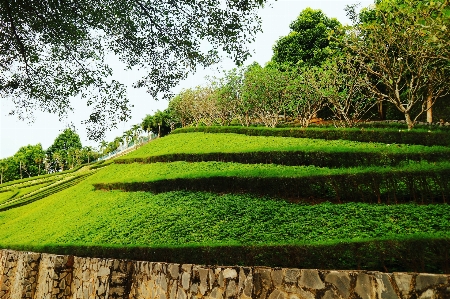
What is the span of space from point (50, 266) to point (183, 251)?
2810mm

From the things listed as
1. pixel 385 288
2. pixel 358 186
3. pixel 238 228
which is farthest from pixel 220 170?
pixel 385 288

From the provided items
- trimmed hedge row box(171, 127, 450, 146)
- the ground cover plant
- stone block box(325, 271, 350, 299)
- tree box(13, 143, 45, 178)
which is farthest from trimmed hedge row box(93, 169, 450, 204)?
tree box(13, 143, 45, 178)

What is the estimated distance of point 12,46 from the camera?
9281 mm

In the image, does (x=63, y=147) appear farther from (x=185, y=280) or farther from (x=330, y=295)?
(x=330, y=295)

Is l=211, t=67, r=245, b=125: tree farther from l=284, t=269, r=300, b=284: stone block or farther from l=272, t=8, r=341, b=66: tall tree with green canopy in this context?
l=284, t=269, r=300, b=284: stone block

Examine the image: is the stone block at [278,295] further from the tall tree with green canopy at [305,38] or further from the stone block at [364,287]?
the tall tree with green canopy at [305,38]

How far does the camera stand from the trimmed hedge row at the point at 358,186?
9383 millimetres

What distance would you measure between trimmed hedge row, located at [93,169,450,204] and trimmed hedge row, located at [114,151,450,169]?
1.93m

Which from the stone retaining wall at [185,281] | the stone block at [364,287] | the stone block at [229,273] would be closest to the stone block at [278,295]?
the stone retaining wall at [185,281]

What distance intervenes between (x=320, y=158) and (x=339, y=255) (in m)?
6.48

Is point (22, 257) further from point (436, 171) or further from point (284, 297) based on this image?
point (436, 171)

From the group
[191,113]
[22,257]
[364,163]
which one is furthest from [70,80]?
[191,113]

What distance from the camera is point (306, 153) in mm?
12977

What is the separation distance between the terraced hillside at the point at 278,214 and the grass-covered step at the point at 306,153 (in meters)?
0.04
